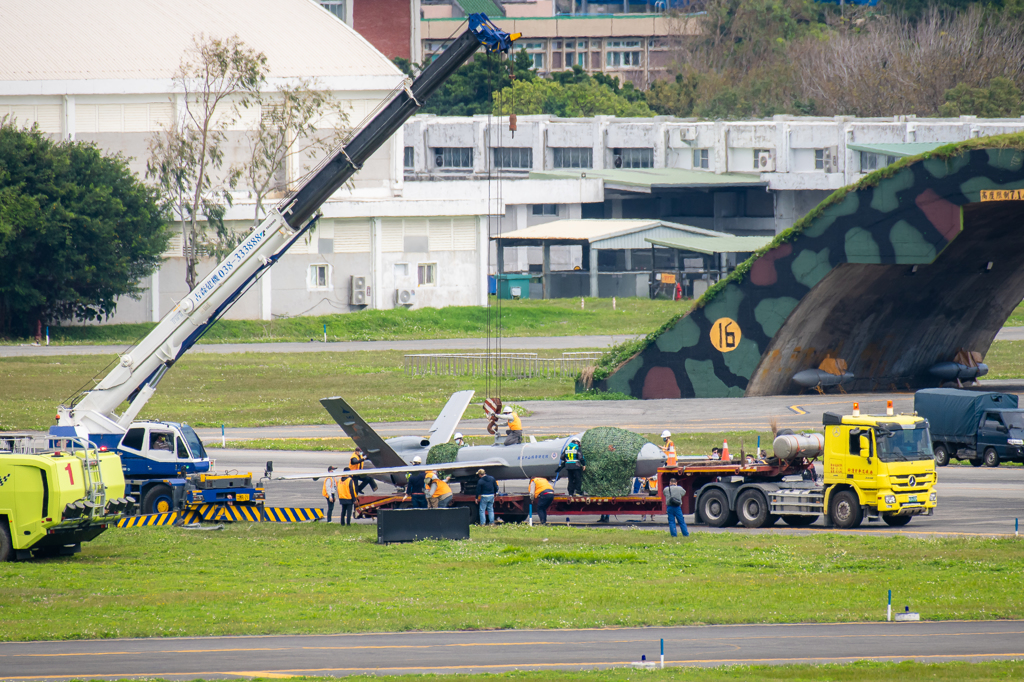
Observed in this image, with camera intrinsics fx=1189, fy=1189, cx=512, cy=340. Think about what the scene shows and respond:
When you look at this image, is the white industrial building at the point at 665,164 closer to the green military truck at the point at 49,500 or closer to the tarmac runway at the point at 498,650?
the green military truck at the point at 49,500

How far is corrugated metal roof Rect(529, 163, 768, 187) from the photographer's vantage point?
108 m

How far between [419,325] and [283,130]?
17865 mm

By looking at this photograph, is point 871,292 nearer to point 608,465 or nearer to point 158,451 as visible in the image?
point 608,465

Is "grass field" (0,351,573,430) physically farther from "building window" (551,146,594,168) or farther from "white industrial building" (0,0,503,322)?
"building window" (551,146,594,168)

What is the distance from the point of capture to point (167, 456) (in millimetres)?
35531

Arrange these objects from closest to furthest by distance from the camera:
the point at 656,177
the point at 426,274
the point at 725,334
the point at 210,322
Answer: the point at 210,322
the point at 725,334
the point at 426,274
the point at 656,177

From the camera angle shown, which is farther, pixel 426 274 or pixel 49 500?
pixel 426 274

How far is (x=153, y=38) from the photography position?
9206cm

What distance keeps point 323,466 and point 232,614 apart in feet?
66.9

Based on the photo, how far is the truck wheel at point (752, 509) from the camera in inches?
1242

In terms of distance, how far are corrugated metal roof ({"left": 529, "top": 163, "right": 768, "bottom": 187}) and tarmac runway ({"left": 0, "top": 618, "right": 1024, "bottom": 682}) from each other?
8785 centimetres

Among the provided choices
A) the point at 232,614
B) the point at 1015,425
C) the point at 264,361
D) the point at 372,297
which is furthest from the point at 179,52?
the point at 232,614

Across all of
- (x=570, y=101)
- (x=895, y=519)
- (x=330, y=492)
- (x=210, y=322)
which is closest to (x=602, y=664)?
(x=895, y=519)

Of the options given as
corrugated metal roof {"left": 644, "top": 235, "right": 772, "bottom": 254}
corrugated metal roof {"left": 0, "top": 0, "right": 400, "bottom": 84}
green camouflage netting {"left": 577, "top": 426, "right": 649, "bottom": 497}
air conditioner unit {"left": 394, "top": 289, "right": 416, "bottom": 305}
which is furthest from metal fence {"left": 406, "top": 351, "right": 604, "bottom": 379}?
corrugated metal roof {"left": 0, "top": 0, "right": 400, "bottom": 84}
